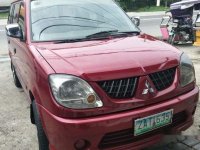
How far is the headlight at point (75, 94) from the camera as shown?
9.77ft

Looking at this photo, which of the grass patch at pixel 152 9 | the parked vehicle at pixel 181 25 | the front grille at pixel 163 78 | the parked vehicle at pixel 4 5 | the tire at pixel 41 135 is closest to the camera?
the front grille at pixel 163 78

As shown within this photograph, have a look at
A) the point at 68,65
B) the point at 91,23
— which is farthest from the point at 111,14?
the point at 68,65

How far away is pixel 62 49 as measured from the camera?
12.0ft

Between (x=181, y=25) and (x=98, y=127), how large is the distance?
336 inches

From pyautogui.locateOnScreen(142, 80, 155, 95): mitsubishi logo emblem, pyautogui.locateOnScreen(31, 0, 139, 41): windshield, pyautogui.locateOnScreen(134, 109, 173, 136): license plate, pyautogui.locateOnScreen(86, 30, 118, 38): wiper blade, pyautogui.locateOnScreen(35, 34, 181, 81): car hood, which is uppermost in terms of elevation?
pyautogui.locateOnScreen(31, 0, 139, 41): windshield

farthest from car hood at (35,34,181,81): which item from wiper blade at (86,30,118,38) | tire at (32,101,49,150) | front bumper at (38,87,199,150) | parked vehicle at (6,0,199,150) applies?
tire at (32,101,49,150)

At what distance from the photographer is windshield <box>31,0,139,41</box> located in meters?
4.17

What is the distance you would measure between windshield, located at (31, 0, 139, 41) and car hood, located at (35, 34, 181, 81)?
0.98ft

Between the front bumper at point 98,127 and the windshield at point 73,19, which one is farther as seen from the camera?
the windshield at point 73,19

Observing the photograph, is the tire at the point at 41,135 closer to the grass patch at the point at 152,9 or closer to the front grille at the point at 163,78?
the front grille at the point at 163,78

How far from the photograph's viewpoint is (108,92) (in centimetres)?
300

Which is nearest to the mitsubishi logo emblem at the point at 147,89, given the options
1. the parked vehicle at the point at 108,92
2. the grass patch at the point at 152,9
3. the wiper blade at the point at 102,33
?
the parked vehicle at the point at 108,92

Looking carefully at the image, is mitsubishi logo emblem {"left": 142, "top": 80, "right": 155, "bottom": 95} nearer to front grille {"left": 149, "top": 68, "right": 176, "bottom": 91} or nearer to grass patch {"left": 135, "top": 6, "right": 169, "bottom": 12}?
front grille {"left": 149, "top": 68, "right": 176, "bottom": 91}

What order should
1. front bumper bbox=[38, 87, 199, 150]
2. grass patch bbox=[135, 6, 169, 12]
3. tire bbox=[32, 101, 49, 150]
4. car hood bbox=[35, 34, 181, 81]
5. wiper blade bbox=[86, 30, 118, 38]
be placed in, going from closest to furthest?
front bumper bbox=[38, 87, 199, 150] < car hood bbox=[35, 34, 181, 81] < tire bbox=[32, 101, 49, 150] < wiper blade bbox=[86, 30, 118, 38] < grass patch bbox=[135, 6, 169, 12]
